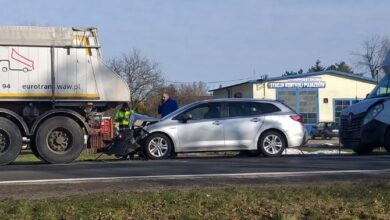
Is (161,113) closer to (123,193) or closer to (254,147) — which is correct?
(254,147)

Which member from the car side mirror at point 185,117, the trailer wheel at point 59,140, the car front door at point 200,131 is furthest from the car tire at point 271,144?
the trailer wheel at point 59,140

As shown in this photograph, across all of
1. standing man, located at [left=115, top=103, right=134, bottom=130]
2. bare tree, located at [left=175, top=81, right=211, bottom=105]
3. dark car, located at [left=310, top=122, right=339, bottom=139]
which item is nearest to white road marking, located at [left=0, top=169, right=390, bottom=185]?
standing man, located at [left=115, top=103, right=134, bottom=130]

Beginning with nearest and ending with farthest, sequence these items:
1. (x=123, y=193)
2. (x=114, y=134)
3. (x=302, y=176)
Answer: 1. (x=123, y=193)
2. (x=302, y=176)
3. (x=114, y=134)

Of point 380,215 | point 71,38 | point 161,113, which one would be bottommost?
point 380,215

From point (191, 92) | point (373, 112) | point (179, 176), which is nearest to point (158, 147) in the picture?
point (179, 176)

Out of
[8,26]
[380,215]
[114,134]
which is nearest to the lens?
[380,215]

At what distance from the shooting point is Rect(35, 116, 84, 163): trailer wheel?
13.7 metres

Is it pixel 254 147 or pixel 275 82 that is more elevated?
pixel 275 82

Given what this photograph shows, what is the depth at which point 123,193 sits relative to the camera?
8.03 m

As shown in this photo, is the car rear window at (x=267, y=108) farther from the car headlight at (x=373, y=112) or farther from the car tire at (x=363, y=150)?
the car tire at (x=363, y=150)

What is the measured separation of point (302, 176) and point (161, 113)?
904cm

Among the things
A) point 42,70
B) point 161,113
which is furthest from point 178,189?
point 161,113

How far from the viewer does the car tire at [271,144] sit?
51.0 ft

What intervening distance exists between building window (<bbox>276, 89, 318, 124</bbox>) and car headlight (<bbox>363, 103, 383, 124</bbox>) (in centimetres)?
3977
